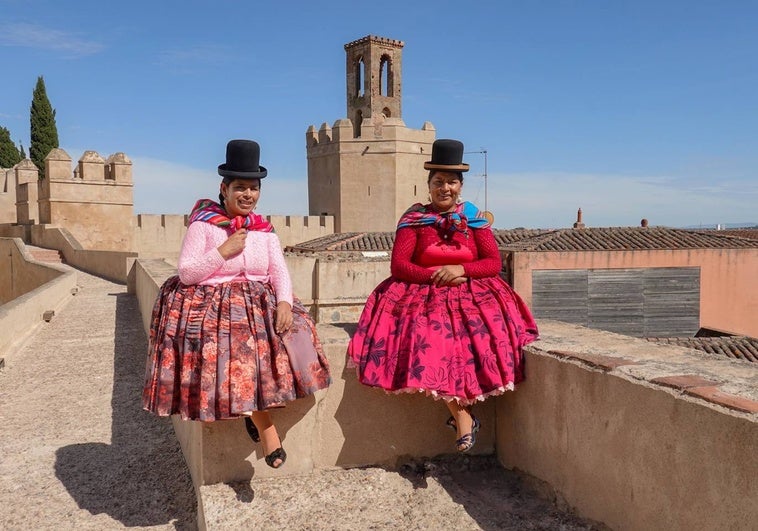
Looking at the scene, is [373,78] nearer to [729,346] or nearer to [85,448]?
[729,346]

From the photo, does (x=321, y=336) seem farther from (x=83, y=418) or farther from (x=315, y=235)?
(x=315, y=235)

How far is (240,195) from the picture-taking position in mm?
2844

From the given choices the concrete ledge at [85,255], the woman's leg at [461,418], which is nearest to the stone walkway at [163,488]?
the woman's leg at [461,418]

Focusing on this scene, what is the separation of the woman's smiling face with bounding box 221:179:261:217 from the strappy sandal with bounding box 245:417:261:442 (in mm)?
930

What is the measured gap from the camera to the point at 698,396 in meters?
1.96

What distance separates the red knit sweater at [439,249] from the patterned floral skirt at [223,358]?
644 millimetres

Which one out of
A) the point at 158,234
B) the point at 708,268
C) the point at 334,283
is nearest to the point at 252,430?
the point at 334,283

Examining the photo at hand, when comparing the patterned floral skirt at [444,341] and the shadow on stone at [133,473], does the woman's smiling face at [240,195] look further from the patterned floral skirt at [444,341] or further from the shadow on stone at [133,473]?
the shadow on stone at [133,473]

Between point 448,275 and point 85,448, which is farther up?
point 448,275

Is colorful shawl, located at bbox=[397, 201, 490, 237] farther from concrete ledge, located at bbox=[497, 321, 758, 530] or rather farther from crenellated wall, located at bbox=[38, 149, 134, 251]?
crenellated wall, located at bbox=[38, 149, 134, 251]

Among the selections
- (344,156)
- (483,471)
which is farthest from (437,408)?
(344,156)

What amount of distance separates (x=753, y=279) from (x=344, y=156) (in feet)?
68.3

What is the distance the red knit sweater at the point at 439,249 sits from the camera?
3.09m

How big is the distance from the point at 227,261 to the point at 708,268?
20461 millimetres
